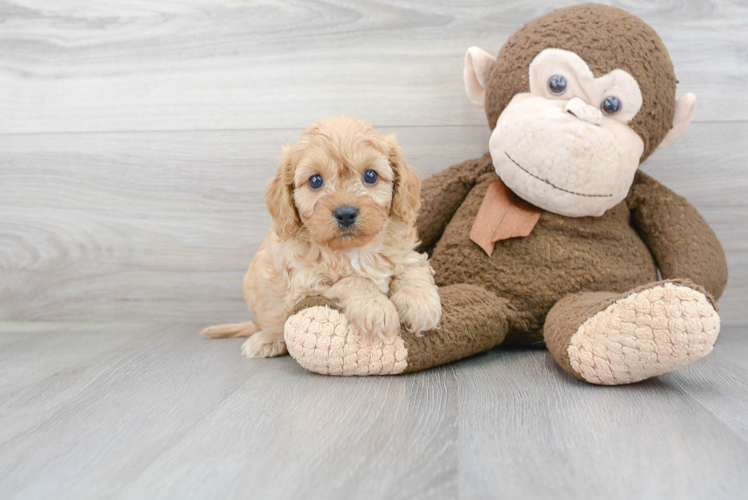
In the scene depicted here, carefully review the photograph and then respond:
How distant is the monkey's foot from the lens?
3.24 feet

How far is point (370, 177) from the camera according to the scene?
1211 mm

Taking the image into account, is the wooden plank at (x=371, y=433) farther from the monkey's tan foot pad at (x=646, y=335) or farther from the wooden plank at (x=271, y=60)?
the wooden plank at (x=271, y=60)

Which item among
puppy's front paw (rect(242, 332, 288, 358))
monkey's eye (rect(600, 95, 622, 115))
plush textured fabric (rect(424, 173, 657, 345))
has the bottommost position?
puppy's front paw (rect(242, 332, 288, 358))

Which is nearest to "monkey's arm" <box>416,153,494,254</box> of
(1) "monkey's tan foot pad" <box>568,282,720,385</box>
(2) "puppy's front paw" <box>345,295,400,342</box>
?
(2) "puppy's front paw" <box>345,295,400,342</box>

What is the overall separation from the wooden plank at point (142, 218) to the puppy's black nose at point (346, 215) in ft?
2.22

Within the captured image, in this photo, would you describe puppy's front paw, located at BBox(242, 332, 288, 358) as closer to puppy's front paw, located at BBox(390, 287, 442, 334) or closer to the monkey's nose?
puppy's front paw, located at BBox(390, 287, 442, 334)

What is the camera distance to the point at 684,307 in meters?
0.99

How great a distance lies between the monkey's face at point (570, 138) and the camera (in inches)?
50.4

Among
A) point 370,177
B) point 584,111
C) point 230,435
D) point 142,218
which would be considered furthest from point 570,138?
point 142,218

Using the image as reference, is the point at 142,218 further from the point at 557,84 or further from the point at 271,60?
the point at 557,84

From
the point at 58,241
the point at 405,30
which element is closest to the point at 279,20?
the point at 405,30

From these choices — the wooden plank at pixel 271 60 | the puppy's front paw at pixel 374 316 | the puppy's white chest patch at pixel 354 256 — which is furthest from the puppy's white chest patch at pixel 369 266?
the wooden plank at pixel 271 60

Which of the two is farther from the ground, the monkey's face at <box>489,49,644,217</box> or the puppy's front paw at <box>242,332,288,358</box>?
the monkey's face at <box>489,49,644,217</box>

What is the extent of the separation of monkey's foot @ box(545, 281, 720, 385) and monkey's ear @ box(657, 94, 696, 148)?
1.97ft
